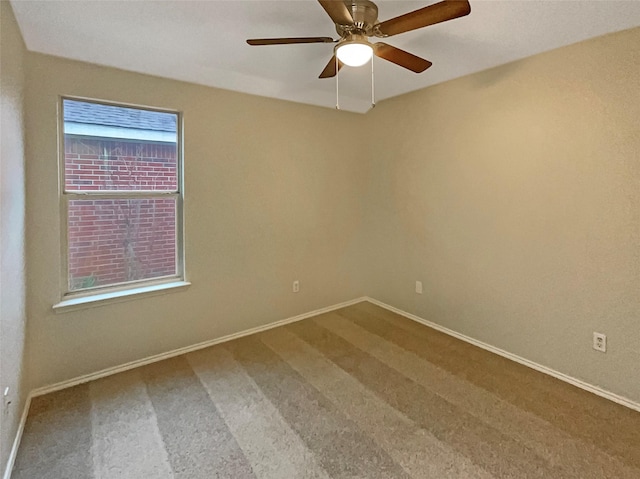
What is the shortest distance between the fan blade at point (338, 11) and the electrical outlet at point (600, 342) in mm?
2562

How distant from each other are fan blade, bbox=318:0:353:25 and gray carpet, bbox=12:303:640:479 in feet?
7.16

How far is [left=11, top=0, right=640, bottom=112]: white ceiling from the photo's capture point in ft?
6.28

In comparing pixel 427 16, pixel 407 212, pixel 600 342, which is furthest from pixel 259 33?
pixel 600 342

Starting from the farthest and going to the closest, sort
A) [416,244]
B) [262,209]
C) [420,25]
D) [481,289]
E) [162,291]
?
1. [416,244]
2. [262,209]
3. [481,289]
4. [162,291]
5. [420,25]

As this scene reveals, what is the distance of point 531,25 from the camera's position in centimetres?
212

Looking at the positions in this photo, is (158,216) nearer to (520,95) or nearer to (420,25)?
(420,25)

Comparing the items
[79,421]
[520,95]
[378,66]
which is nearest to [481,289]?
[520,95]

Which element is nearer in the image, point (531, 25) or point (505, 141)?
point (531, 25)

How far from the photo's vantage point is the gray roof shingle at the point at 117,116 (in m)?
2.55

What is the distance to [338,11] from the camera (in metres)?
1.57

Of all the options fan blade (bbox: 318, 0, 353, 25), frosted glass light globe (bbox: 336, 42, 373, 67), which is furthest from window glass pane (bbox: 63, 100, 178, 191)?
fan blade (bbox: 318, 0, 353, 25)

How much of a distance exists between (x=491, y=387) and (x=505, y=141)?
6.21 feet

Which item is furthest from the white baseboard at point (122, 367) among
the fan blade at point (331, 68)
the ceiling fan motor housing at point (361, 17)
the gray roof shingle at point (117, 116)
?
the ceiling fan motor housing at point (361, 17)

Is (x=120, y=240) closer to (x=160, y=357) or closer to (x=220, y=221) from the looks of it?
(x=220, y=221)
